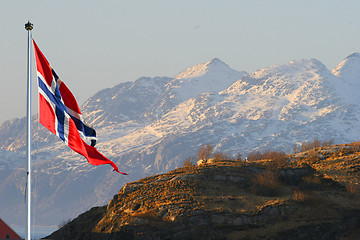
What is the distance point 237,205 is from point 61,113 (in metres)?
46.4

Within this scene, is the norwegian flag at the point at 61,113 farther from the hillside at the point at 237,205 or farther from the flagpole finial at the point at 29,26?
the hillside at the point at 237,205

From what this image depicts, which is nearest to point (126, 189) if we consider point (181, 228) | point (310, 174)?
point (181, 228)

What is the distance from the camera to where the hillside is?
83.1 m

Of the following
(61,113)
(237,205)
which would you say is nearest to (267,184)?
(237,205)

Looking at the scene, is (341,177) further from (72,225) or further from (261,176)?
(72,225)

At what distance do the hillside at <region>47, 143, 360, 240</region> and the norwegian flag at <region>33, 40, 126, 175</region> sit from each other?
38.6 meters

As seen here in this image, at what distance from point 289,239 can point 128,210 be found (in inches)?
738

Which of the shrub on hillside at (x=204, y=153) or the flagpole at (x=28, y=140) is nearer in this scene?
the flagpole at (x=28, y=140)

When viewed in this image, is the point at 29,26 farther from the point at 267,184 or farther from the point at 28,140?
the point at 267,184

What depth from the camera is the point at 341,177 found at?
323 feet

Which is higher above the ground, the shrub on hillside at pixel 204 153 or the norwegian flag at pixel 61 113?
the norwegian flag at pixel 61 113

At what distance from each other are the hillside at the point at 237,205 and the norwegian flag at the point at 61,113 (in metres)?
38.6

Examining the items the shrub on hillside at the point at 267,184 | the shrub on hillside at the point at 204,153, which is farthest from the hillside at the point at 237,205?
the shrub on hillside at the point at 204,153

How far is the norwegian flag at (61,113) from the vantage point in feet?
139
